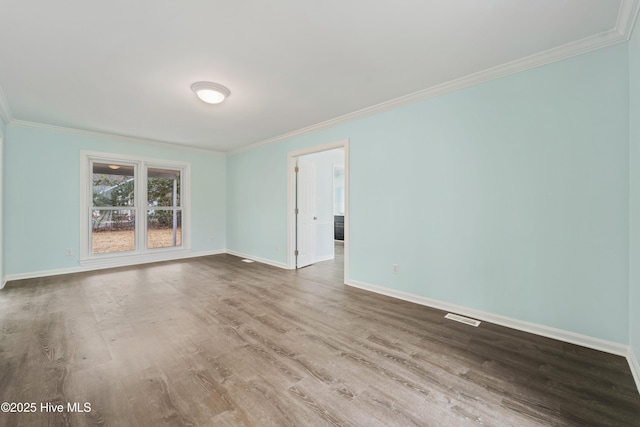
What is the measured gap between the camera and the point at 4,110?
3.56 metres

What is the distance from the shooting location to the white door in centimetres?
510

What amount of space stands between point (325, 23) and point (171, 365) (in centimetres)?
276

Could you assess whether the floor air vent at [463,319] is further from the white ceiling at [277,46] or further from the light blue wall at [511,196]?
the white ceiling at [277,46]

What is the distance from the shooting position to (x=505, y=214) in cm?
263

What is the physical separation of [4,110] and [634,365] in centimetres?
692

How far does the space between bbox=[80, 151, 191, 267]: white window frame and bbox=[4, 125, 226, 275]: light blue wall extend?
3.6 inches

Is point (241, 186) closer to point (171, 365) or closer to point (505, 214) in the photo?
point (171, 365)

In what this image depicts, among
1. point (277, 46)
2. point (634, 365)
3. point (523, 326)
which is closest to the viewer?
point (634, 365)

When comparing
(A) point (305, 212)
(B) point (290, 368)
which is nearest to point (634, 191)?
(B) point (290, 368)

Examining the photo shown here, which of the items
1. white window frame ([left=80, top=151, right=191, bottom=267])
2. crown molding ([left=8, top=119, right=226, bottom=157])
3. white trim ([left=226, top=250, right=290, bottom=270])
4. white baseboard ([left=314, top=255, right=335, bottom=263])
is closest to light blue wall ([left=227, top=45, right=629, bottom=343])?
white trim ([left=226, top=250, right=290, bottom=270])

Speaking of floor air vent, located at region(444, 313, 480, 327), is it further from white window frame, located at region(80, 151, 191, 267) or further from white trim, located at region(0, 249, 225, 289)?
white window frame, located at region(80, 151, 191, 267)

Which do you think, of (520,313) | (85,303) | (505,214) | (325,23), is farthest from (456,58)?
(85,303)

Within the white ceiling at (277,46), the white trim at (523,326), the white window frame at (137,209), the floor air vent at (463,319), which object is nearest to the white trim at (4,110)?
the white ceiling at (277,46)

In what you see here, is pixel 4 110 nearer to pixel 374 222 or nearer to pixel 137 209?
pixel 137 209
